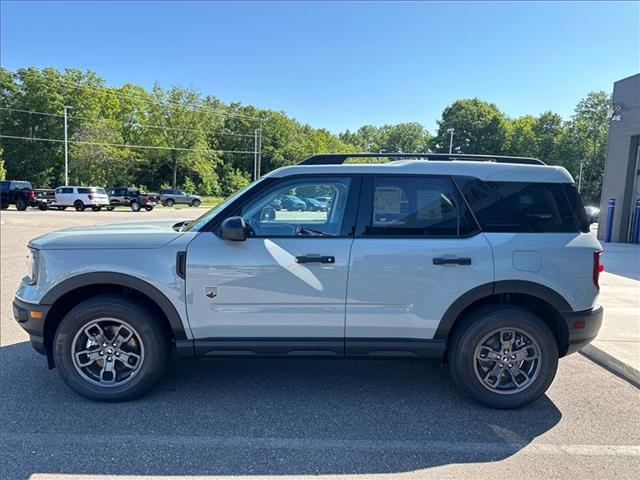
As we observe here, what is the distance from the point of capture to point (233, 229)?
11.0ft

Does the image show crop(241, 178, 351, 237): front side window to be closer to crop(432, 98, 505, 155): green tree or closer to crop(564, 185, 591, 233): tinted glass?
crop(564, 185, 591, 233): tinted glass

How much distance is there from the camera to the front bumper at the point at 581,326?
3.59 m

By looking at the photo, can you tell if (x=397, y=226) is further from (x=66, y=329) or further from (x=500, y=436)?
(x=66, y=329)

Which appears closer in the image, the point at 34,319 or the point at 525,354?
the point at 34,319

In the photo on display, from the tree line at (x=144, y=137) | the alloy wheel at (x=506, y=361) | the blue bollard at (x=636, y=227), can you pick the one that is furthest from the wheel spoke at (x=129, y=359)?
the tree line at (x=144, y=137)

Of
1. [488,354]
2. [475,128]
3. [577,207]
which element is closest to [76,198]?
[488,354]

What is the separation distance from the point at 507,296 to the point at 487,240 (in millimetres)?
557

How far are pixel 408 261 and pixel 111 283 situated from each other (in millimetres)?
2303

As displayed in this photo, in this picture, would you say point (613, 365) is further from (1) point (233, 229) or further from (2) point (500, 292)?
(1) point (233, 229)

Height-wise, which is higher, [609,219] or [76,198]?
[609,219]

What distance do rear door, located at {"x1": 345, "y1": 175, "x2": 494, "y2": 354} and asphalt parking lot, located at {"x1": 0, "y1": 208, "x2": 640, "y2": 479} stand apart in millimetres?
612

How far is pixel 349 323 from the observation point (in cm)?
355

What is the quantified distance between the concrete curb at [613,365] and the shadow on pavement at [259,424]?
1172mm

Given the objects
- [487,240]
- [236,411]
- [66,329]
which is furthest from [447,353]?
[66,329]
